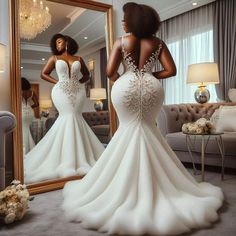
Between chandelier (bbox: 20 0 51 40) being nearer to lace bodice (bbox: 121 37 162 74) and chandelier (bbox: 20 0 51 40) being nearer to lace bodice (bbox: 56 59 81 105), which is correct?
lace bodice (bbox: 56 59 81 105)

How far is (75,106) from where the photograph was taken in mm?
3168

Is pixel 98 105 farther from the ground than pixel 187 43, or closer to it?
closer to it

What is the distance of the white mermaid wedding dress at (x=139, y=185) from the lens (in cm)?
A: 177

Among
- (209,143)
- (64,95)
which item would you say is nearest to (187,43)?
(209,143)

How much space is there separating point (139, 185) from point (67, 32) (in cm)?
187

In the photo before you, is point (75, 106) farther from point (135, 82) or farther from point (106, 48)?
point (135, 82)

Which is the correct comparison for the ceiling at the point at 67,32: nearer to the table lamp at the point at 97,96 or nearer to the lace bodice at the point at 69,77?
the lace bodice at the point at 69,77

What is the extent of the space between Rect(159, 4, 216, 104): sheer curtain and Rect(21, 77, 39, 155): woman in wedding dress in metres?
3.40

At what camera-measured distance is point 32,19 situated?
2822 millimetres

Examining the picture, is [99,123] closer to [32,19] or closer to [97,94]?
[97,94]

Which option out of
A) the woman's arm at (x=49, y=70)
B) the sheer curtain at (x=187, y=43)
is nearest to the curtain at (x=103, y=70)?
the woman's arm at (x=49, y=70)

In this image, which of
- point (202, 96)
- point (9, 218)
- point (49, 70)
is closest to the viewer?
point (9, 218)

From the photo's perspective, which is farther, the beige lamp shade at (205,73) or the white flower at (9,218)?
the beige lamp shade at (205,73)

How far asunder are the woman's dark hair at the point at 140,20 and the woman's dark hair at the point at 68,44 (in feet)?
3.32
